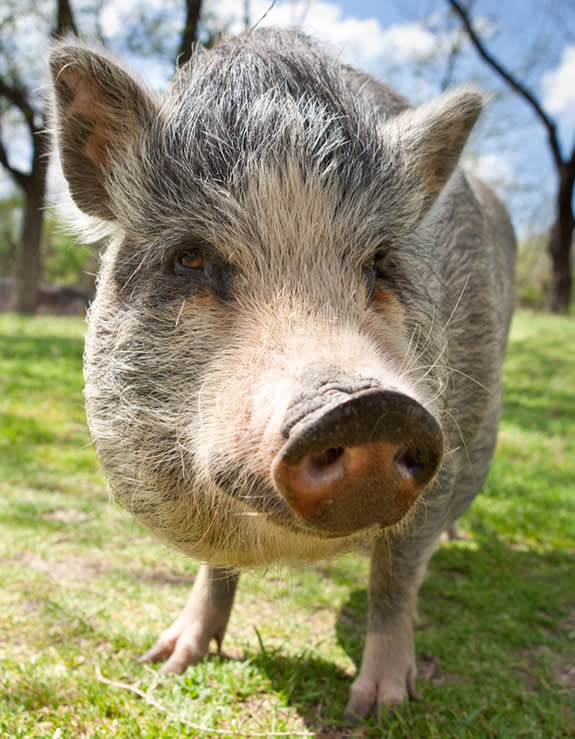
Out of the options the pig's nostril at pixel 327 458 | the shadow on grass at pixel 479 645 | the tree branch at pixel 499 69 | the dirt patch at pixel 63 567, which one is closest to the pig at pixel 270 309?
the pig's nostril at pixel 327 458

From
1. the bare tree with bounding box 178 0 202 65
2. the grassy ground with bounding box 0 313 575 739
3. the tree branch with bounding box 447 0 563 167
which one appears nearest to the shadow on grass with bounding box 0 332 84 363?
the grassy ground with bounding box 0 313 575 739

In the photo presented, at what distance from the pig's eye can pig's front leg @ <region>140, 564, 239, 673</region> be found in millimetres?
1383

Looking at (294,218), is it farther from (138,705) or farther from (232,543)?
(138,705)

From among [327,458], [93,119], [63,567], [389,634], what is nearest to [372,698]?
[389,634]

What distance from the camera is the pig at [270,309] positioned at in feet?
4.83

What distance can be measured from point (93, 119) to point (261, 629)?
2.39 meters

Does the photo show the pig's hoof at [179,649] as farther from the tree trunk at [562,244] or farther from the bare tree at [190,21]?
the tree trunk at [562,244]

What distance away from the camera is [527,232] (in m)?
54.8

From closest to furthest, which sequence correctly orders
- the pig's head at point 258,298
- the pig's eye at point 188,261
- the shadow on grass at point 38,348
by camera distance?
the pig's head at point 258,298
the pig's eye at point 188,261
the shadow on grass at point 38,348

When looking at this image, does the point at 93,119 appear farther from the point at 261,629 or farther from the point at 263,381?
the point at 261,629

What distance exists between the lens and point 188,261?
2049mm

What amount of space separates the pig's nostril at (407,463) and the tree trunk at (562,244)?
18.7 metres

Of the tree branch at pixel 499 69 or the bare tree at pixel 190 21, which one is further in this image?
the tree branch at pixel 499 69

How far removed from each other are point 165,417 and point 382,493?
82cm
